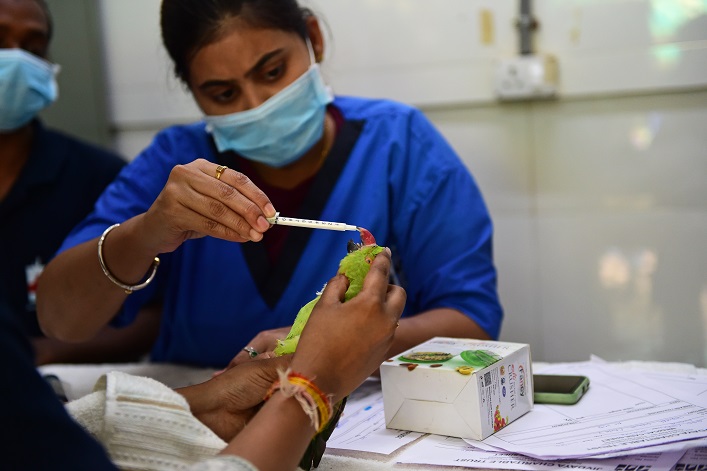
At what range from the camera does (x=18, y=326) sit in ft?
2.25

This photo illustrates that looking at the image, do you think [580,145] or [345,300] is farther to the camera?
[580,145]

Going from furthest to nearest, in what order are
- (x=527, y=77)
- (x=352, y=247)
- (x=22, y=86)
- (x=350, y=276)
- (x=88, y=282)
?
(x=527, y=77) → (x=22, y=86) → (x=88, y=282) → (x=352, y=247) → (x=350, y=276)

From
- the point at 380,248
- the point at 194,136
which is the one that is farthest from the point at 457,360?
the point at 194,136

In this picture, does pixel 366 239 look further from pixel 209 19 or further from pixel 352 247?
pixel 209 19

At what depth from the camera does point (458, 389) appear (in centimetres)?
103

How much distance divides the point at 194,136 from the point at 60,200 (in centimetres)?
68

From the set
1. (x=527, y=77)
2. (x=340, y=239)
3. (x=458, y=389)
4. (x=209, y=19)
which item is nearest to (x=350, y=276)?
(x=458, y=389)

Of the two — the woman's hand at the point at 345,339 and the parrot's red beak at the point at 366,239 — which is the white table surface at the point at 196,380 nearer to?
the woman's hand at the point at 345,339

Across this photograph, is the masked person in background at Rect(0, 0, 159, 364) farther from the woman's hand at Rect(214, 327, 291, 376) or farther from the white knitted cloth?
the white knitted cloth

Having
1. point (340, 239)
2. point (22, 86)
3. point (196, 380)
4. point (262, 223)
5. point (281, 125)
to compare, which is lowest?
point (196, 380)

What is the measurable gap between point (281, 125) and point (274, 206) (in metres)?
0.17

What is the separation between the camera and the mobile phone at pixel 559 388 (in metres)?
1.16

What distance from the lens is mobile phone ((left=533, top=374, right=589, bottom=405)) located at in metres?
1.16

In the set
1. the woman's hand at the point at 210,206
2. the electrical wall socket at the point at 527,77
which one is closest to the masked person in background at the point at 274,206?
the woman's hand at the point at 210,206
